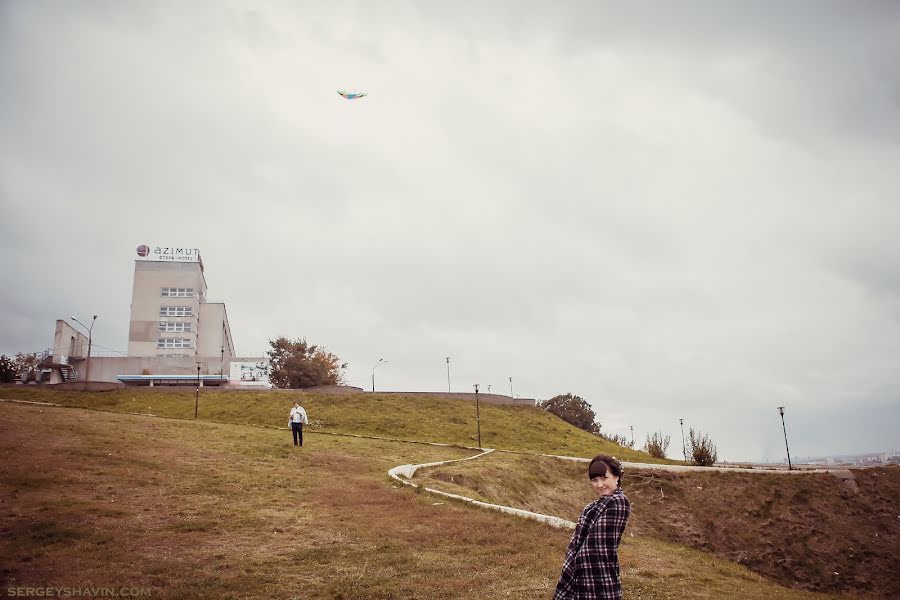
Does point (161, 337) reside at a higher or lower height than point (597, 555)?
higher

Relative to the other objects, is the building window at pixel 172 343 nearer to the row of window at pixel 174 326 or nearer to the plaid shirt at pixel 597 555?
the row of window at pixel 174 326

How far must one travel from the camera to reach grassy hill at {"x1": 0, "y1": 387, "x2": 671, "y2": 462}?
2346 inches

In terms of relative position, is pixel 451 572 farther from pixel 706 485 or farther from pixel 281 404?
pixel 281 404

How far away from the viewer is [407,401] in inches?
2958

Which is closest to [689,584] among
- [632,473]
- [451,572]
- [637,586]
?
[637,586]

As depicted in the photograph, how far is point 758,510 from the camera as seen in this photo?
40875 mm

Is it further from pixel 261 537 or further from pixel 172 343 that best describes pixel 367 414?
pixel 261 537

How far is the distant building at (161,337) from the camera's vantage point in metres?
87.5

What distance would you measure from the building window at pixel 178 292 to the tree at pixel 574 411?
61873 mm

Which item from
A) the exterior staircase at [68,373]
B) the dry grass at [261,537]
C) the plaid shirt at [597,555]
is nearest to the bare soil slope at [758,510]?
the dry grass at [261,537]

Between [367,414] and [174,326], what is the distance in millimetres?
43760

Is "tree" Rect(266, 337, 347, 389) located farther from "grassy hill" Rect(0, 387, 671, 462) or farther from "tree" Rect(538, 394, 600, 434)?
"tree" Rect(538, 394, 600, 434)

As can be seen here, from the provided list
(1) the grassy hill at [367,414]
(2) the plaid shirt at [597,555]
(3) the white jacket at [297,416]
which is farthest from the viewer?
(1) the grassy hill at [367,414]

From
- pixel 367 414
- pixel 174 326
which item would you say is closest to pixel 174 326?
pixel 174 326
